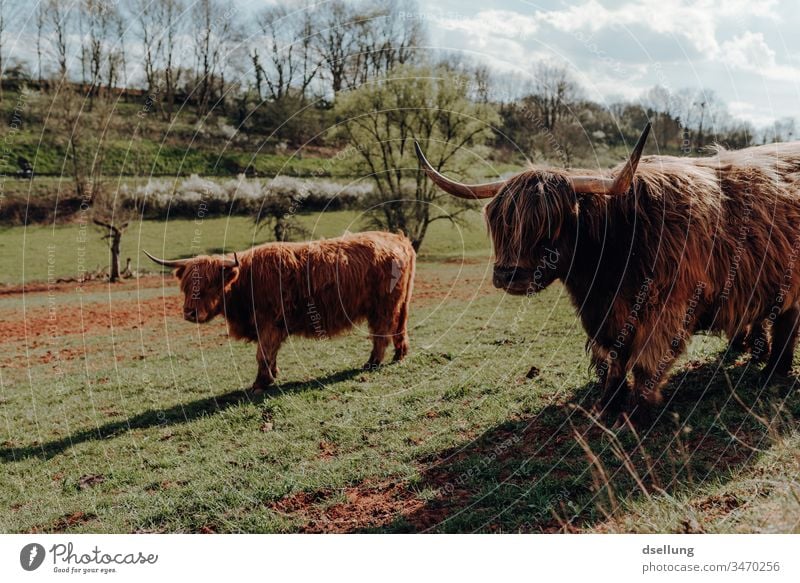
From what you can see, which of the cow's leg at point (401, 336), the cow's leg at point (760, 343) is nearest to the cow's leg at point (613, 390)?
the cow's leg at point (760, 343)

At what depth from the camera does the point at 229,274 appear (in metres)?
7.61

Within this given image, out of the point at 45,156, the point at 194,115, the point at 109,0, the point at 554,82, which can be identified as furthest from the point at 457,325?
the point at 194,115

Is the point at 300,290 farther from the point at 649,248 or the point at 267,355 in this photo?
the point at 649,248

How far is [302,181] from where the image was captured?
26297 millimetres

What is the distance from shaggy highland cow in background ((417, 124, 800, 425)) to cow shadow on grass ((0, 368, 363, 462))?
3790 mm

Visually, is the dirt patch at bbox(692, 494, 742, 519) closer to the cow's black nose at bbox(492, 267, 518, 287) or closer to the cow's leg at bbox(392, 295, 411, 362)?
the cow's black nose at bbox(492, 267, 518, 287)

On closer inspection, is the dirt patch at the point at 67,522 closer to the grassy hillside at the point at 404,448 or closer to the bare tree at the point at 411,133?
the grassy hillside at the point at 404,448

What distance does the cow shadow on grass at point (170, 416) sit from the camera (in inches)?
258

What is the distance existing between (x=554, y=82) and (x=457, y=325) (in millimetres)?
4819

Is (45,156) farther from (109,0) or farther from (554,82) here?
(554,82)

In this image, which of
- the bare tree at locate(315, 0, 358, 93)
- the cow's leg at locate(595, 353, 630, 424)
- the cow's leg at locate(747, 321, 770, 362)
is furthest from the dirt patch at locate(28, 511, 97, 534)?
the bare tree at locate(315, 0, 358, 93)

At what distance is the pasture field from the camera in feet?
13.2

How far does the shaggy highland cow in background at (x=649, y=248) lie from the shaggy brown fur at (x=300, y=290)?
11.1 feet
